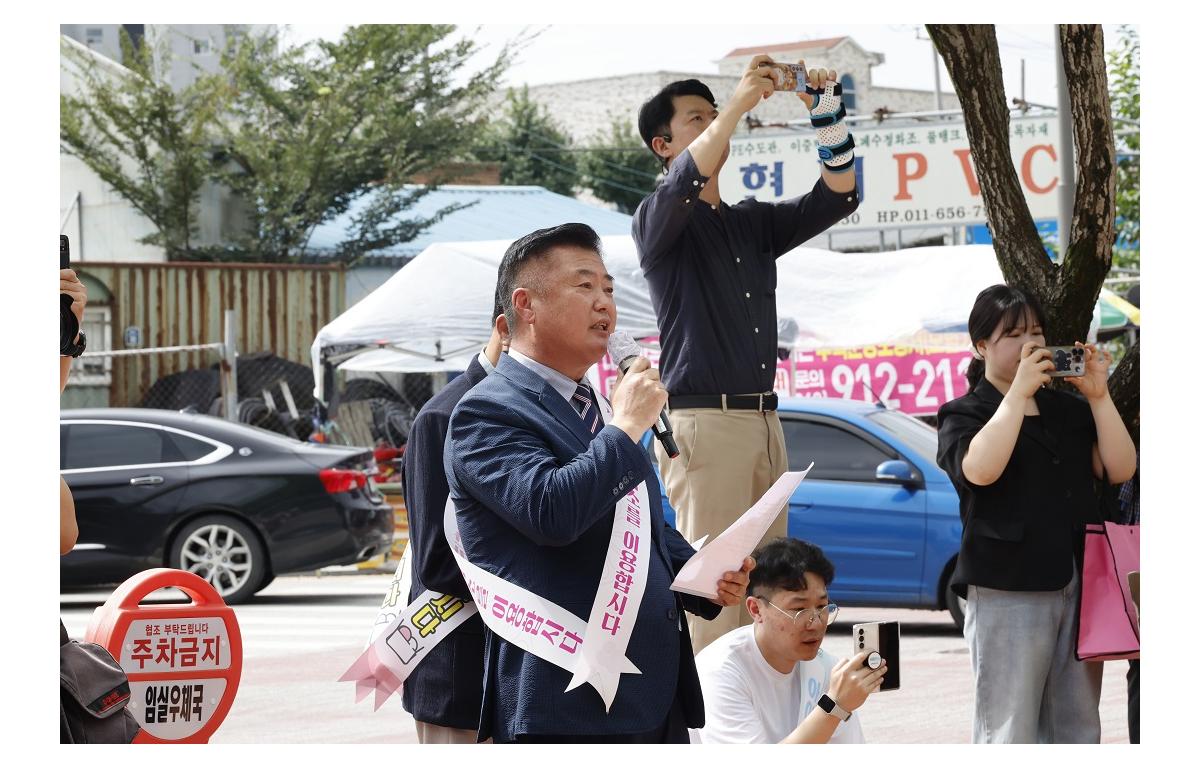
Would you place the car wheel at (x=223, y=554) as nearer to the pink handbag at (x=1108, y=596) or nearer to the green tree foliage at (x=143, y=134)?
the pink handbag at (x=1108, y=596)

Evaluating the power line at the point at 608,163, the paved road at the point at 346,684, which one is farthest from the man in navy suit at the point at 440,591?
the power line at the point at 608,163

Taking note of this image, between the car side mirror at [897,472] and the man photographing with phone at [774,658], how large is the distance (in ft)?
18.3

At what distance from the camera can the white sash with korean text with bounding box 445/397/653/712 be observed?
303 cm

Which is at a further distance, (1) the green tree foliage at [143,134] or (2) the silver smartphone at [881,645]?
(1) the green tree foliage at [143,134]

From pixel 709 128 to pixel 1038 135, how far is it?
15931 millimetres

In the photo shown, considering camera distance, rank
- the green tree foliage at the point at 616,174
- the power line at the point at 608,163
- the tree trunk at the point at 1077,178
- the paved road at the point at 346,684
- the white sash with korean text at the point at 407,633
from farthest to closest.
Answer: the green tree foliage at the point at 616,174
the power line at the point at 608,163
the paved road at the point at 346,684
the tree trunk at the point at 1077,178
the white sash with korean text at the point at 407,633

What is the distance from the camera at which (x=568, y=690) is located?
3.03 metres

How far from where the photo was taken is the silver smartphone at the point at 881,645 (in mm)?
3654

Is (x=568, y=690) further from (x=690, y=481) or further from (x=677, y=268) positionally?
(x=677, y=268)

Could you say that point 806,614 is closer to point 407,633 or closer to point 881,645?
point 881,645

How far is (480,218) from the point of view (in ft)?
87.6

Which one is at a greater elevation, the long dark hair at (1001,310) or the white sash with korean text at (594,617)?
the long dark hair at (1001,310)

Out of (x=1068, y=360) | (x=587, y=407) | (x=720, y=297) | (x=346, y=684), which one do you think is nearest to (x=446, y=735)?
(x=587, y=407)

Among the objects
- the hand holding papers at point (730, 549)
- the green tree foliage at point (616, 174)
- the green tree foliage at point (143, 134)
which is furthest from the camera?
the green tree foliage at point (616, 174)
